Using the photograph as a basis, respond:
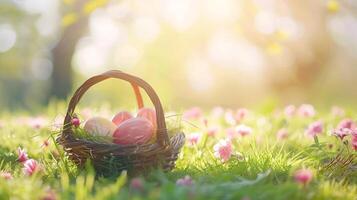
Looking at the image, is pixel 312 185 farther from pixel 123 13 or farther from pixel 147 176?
pixel 123 13

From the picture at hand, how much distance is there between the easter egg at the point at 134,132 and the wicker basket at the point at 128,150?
0.08 meters

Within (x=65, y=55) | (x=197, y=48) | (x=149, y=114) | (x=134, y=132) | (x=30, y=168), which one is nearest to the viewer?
(x=30, y=168)

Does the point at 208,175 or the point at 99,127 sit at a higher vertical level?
the point at 99,127

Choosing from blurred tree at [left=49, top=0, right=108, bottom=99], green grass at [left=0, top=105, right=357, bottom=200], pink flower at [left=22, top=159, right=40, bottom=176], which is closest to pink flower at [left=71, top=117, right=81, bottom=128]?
green grass at [left=0, top=105, right=357, bottom=200]

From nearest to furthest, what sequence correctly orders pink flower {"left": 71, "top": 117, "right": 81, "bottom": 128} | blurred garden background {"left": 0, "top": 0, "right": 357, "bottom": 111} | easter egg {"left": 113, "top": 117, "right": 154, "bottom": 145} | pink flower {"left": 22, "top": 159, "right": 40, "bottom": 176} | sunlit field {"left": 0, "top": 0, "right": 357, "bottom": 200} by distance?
sunlit field {"left": 0, "top": 0, "right": 357, "bottom": 200}
pink flower {"left": 22, "top": 159, "right": 40, "bottom": 176}
easter egg {"left": 113, "top": 117, "right": 154, "bottom": 145}
pink flower {"left": 71, "top": 117, "right": 81, "bottom": 128}
blurred garden background {"left": 0, "top": 0, "right": 357, "bottom": 111}

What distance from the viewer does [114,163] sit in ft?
11.3

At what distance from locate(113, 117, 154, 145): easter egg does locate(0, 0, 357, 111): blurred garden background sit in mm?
2473

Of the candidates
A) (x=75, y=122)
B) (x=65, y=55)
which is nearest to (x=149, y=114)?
(x=75, y=122)

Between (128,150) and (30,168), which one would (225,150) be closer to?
(128,150)

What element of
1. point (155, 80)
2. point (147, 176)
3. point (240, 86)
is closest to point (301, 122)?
point (147, 176)

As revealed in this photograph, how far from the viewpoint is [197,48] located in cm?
2747

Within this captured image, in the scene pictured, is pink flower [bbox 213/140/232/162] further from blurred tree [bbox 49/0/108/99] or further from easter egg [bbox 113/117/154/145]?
blurred tree [bbox 49/0/108/99]

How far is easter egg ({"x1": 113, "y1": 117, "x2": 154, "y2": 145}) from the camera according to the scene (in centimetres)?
349

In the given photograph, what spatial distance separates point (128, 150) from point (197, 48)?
24.2 meters
